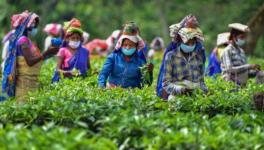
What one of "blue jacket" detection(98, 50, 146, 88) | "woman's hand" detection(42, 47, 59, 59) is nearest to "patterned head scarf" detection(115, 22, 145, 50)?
"blue jacket" detection(98, 50, 146, 88)

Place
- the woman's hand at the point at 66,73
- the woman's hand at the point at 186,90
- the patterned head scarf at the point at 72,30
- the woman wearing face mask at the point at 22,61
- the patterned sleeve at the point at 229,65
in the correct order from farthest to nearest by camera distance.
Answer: the patterned head scarf at the point at 72,30 → the woman's hand at the point at 66,73 → the patterned sleeve at the point at 229,65 → the woman wearing face mask at the point at 22,61 → the woman's hand at the point at 186,90

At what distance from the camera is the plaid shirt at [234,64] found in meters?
11.3

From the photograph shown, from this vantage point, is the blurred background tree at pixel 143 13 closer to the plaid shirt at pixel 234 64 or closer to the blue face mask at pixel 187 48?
the plaid shirt at pixel 234 64

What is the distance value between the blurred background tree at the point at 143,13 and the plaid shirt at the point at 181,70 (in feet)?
53.0

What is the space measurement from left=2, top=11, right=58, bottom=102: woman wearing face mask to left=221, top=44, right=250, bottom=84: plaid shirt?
263cm

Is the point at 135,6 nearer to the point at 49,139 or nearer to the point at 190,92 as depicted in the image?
the point at 190,92

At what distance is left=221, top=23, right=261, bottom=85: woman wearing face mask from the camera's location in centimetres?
1129

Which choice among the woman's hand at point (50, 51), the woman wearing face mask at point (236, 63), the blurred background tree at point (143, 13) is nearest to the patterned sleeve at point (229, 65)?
the woman wearing face mask at point (236, 63)

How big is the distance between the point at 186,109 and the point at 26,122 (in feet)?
5.60

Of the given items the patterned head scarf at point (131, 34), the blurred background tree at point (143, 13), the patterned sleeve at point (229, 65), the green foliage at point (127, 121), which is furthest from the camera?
the blurred background tree at point (143, 13)

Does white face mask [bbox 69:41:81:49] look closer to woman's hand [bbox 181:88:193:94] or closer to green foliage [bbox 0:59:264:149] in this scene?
green foliage [bbox 0:59:264:149]

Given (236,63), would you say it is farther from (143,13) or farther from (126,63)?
(143,13)

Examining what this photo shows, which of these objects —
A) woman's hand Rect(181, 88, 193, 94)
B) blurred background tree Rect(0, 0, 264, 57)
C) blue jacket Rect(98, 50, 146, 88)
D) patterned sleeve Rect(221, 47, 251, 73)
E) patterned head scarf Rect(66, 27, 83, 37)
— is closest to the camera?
woman's hand Rect(181, 88, 193, 94)

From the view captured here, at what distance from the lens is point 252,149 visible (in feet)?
20.6
